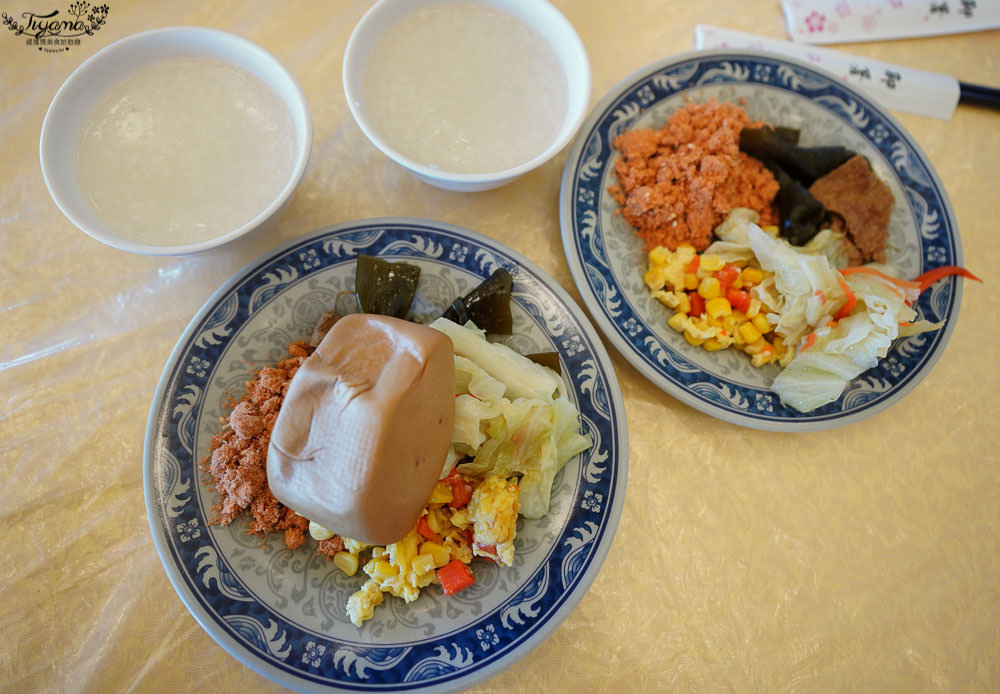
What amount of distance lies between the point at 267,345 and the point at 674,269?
1.23 meters

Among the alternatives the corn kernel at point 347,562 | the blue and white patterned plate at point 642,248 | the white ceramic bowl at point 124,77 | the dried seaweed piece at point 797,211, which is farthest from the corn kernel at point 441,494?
the dried seaweed piece at point 797,211

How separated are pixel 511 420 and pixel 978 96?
7.86 feet

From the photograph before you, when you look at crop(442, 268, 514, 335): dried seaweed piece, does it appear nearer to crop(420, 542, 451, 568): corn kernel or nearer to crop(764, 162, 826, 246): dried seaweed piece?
crop(420, 542, 451, 568): corn kernel

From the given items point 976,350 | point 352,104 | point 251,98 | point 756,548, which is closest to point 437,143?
point 352,104

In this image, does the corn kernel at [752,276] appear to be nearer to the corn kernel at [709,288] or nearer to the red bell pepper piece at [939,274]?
the corn kernel at [709,288]

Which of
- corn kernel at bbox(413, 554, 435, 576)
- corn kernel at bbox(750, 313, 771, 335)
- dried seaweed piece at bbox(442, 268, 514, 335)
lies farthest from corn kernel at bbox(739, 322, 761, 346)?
corn kernel at bbox(413, 554, 435, 576)

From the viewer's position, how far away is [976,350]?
2.09 metres

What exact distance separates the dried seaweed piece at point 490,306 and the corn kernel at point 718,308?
645 millimetres

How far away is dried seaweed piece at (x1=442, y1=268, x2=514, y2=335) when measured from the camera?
1632 mm

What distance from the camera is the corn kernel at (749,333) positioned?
1.82 metres

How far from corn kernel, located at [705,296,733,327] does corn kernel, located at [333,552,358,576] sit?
125 centimetres

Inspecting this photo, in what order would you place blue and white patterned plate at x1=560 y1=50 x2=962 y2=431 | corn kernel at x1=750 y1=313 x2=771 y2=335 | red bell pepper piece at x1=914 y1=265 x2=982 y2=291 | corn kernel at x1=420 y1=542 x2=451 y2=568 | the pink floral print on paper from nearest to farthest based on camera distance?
corn kernel at x1=420 y1=542 x2=451 y2=568
blue and white patterned plate at x1=560 y1=50 x2=962 y2=431
corn kernel at x1=750 y1=313 x2=771 y2=335
red bell pepper piece at x1=914 y1=265 x2=982 y2=291
the pink floral print on paper

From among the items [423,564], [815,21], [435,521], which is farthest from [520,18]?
[423,564]

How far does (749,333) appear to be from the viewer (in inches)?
71.7
